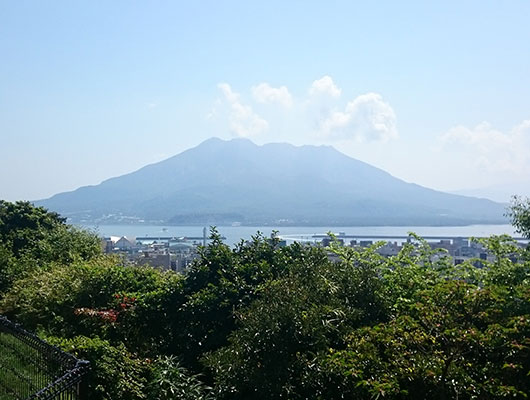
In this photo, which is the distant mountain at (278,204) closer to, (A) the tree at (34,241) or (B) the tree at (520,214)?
(A) the tree at (34,241)

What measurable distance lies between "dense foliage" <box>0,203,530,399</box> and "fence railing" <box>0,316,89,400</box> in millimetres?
514

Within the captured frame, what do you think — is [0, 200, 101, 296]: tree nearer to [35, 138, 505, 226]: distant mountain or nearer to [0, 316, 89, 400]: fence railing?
[0, 316, 89, 400]: fence railing

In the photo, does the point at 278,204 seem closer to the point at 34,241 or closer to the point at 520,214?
the point at 34,241

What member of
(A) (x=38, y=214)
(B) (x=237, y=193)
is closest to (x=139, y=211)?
(B) (x=237, y=193)

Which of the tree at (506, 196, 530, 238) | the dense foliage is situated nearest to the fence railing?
the dense foliage

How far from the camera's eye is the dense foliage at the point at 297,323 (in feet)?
16.2

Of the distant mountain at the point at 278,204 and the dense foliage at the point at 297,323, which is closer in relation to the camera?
the dense foliage at the point at 297,323

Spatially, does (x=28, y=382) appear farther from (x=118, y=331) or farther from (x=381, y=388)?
(x=381, y=388)

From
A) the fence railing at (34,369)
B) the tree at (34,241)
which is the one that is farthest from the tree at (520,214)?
the tree at (34,241)

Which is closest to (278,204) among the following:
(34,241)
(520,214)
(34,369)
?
(34,241)

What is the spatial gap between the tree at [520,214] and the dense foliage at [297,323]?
1.37 m

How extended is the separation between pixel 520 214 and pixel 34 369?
8008mm

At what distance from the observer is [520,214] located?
9406 mm

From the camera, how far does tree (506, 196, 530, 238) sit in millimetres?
9320
